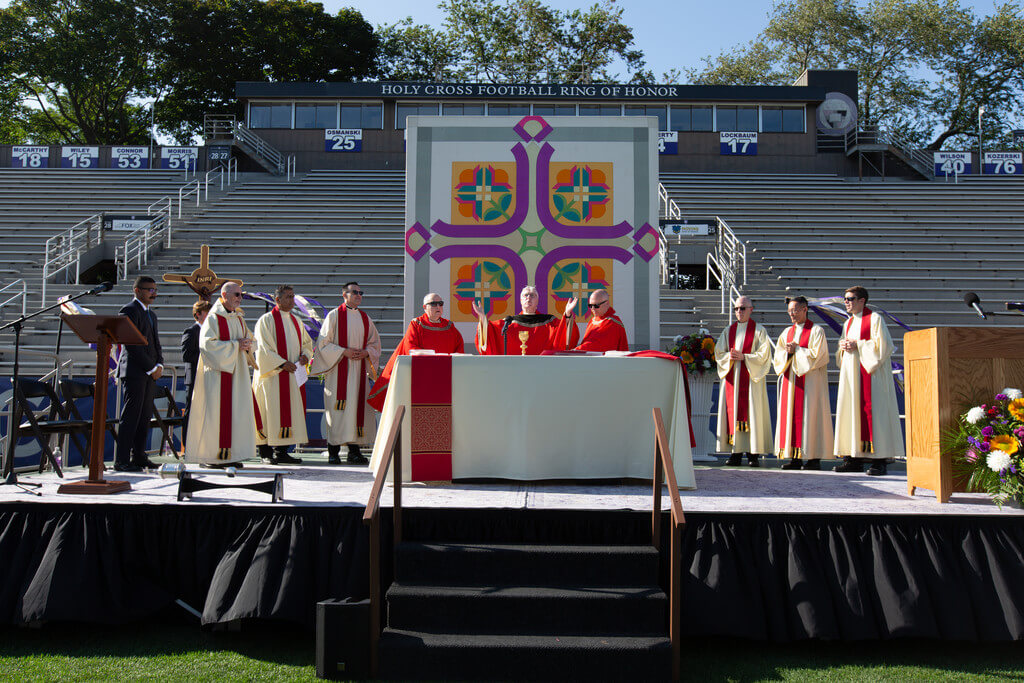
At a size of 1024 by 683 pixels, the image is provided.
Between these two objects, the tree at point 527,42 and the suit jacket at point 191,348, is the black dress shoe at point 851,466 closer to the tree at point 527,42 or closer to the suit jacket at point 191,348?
the suit jacket at point 191,348

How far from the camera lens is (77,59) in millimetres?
36219

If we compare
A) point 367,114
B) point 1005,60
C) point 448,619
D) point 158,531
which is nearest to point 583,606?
point 448,619

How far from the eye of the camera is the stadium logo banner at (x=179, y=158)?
27.6 meters

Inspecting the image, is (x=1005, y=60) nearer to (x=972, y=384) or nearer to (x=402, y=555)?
A: (x=972, y=384)

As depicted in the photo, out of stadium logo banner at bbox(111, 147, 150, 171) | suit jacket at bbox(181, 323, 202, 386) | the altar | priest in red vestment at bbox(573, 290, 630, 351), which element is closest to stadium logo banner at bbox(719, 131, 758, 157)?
stadium logo banner at bbox(111, 147, 150, 171)

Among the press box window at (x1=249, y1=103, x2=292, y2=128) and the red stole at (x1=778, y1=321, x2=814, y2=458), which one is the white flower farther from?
the press box window at (x1=249, y1=103, x2=292, y2=128)

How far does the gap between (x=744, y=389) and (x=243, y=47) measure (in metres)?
36.4

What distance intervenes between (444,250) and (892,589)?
5263 mm

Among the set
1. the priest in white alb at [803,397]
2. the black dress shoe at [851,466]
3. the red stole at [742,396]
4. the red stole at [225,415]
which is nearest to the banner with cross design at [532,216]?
the red stole at [742,396]

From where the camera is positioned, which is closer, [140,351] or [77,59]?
[140,351]

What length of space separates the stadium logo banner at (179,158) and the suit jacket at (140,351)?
22061 millimetres

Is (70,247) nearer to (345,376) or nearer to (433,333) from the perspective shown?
(345,376)

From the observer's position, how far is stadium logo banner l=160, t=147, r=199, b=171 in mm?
27594

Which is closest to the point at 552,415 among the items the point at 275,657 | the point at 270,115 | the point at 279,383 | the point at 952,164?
the point at 275,657
